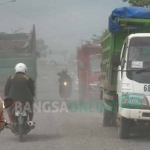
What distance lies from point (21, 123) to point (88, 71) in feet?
40.0

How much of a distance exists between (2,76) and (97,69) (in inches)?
167

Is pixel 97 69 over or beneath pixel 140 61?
beneath

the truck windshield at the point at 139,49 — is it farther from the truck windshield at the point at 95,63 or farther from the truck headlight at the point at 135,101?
the truck windshield at the point at 95,63

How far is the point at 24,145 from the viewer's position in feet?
33.6

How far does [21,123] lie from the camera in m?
10.8

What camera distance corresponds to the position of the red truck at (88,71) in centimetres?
2193

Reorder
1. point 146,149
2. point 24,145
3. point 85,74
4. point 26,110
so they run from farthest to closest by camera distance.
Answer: point 85,74
point 26,110
point 24,145
point 146,149

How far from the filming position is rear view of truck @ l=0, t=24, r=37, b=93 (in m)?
20.4

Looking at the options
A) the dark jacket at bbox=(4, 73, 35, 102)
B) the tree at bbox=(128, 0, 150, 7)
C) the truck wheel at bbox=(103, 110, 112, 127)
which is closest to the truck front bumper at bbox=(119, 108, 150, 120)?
the dark jacket at bbox=(4, 73, 35, 102)

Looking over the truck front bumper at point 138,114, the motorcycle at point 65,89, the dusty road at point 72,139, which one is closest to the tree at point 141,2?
the motorcycle at point 65,89

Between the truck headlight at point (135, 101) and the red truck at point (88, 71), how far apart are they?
11.2 meters

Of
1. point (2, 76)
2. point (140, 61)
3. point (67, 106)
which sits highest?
point (140, 61)

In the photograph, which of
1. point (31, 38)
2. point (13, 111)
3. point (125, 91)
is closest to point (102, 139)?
point (125, 91)

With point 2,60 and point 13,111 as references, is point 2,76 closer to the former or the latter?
point 2,60
